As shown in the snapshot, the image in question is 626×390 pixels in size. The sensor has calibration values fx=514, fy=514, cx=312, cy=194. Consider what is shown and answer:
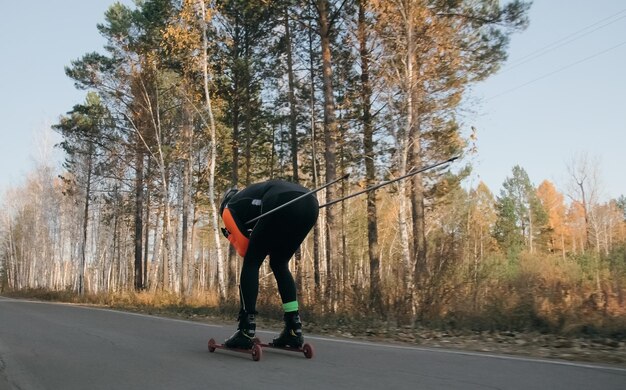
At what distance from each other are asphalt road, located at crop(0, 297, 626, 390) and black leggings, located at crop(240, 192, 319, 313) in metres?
0.72

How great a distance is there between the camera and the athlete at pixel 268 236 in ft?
18.3

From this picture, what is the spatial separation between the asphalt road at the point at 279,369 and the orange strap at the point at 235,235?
1.20 metres

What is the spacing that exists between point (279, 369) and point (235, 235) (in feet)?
5.37

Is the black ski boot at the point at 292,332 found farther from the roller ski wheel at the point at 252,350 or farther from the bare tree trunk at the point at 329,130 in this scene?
the bare tree trunk at the point at 329,130

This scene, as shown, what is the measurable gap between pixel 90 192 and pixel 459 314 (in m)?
34.7

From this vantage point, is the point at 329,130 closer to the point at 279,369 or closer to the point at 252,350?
the point at 252,350

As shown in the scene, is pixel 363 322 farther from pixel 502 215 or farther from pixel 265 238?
pixel 502 215

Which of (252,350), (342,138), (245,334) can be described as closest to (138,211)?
(342,138)

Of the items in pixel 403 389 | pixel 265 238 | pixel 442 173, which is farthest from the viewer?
pixel 442 173

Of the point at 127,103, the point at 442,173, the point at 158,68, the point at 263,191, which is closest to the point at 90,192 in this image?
the point at 127,103

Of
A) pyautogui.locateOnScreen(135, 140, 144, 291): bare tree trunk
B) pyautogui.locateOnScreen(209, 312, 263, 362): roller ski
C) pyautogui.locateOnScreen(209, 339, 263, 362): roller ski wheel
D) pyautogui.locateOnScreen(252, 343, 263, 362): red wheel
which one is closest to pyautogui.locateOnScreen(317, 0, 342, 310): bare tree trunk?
pyautogui.locateOnScreen(209, 339, 263, 362): roller ski wheel

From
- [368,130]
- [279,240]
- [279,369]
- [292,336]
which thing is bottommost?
[279,369]

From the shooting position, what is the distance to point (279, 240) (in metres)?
5.70

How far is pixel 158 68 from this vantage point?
84.3 feet
